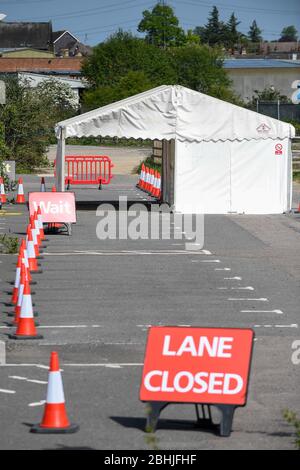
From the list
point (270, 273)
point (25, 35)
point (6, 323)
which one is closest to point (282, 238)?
point (270, 273)

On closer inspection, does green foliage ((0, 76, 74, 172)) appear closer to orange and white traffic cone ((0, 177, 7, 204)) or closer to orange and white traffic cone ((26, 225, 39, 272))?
orange and white traffic cone ((0, 177, 7, 204))

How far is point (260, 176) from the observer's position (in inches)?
1178

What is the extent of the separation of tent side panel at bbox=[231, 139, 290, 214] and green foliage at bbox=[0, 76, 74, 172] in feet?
49.6

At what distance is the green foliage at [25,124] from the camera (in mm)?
44312

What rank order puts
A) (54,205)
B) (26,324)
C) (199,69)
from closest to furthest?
(26,324) < (54,205) < (199,69)

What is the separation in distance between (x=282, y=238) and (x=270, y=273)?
569 cm

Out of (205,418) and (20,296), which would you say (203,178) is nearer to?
(20,296)

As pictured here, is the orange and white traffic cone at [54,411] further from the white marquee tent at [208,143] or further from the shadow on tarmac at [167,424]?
the white marquee tent at [208,143]

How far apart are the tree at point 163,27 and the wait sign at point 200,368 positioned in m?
156

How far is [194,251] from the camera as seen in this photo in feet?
72.0

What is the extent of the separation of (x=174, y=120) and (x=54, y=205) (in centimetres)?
666

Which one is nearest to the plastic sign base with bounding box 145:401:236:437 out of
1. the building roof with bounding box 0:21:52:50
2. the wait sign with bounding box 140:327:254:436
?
the wait sign with bounding box 140:327:254:436

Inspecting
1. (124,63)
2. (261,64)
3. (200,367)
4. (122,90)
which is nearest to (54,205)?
(200,367)
